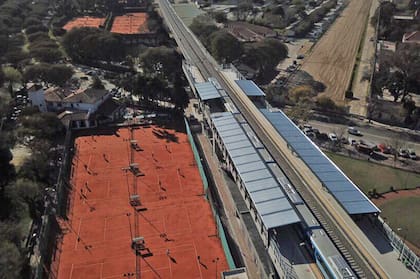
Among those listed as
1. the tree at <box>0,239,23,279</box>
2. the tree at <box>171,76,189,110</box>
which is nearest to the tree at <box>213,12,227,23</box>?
the tree at <box>171,76,189,110</box>

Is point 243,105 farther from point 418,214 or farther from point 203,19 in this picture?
point 203,19

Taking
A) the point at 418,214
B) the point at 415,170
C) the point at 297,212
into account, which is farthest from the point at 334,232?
the point at 415,170

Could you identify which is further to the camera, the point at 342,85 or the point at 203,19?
the point at 203,19

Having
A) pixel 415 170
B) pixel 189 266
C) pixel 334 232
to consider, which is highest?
pixel 334 232

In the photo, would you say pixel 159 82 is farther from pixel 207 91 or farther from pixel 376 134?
pixel 376 134

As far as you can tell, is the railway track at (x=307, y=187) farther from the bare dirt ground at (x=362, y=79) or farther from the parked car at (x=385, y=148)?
the bare dirt ground at (x=362, y=79)

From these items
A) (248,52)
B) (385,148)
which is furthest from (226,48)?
(385,148)

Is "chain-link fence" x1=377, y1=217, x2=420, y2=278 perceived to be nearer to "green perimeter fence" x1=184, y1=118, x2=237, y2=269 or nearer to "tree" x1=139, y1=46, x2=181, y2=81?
"green perimeter fence" x1=184, y1=118, x2=237, y2=269
